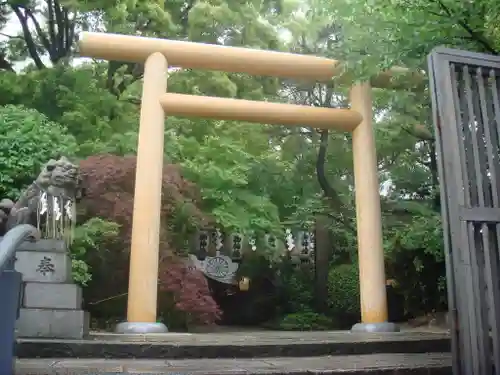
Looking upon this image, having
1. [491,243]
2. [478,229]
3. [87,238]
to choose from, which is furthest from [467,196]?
[87,238]

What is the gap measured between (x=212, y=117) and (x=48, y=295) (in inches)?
142

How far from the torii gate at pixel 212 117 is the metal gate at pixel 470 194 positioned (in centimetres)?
413

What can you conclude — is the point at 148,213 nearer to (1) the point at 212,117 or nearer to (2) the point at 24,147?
(1) the point at 212,117

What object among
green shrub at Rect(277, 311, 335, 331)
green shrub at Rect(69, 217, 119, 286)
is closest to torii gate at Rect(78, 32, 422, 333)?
green shrub at Rect(69, 217, 119, 286)

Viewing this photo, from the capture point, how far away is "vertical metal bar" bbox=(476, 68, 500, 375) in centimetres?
321

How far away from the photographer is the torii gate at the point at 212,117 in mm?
6859

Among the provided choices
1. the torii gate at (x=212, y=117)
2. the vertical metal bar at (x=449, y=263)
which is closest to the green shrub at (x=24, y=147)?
the torii gate at (x=212, y=117)

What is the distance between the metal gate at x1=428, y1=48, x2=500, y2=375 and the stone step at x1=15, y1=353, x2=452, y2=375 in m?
0.48

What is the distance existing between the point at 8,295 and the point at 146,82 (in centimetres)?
515

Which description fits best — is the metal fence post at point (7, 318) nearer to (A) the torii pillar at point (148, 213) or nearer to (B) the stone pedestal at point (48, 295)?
(B) the stone pedestal at point (48, 295)

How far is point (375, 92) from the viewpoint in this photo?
31.9 ft

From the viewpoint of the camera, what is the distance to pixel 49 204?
17.5 ft

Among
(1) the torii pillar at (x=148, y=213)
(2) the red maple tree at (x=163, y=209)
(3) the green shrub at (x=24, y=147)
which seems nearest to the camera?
(1) the torii pillar at (x=148, y=213)

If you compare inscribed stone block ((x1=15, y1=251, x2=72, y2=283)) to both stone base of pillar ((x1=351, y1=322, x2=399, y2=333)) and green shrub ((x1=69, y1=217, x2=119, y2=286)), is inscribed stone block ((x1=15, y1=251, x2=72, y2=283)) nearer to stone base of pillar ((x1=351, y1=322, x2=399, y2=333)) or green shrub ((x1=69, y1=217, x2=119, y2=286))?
green shrub ((x1=69, y1=217, x2=119, y2=286))
